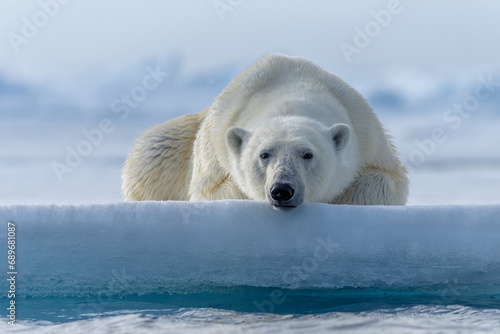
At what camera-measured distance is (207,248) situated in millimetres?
4031

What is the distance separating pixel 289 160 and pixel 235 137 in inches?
28.0

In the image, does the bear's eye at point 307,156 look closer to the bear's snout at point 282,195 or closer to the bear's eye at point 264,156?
the bear's eye at point 264,156

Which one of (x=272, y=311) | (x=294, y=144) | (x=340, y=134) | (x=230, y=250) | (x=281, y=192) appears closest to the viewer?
(x=272, y=311)

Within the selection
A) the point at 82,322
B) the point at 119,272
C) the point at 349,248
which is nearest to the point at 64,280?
the point at 119,272

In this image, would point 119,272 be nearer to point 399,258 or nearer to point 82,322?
point 82,322

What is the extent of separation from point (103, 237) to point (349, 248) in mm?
1541

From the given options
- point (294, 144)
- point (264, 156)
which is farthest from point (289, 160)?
point (264, 156)

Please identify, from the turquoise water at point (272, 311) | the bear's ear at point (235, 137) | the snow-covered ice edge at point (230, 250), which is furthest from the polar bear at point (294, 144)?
the turquoise water at point (272, 311)

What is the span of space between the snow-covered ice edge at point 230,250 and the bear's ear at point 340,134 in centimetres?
65

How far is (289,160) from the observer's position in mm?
4082

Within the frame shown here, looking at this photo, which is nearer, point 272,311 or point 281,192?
point 272,311

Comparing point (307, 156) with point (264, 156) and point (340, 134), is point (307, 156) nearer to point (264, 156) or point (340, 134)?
point (264, 156)

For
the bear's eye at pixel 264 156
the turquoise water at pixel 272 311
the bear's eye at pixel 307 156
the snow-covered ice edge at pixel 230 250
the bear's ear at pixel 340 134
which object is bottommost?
the turquoise water at pixel 272 311

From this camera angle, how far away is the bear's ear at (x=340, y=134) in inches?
179
